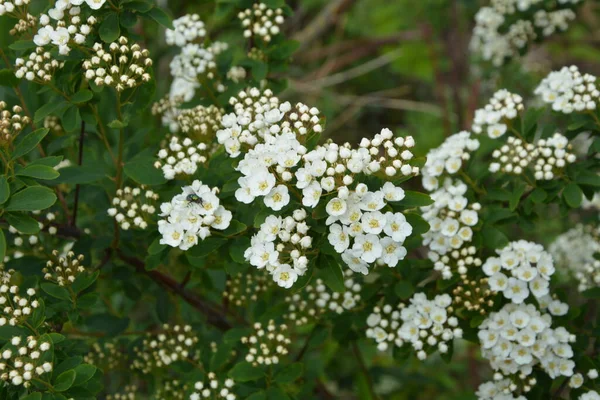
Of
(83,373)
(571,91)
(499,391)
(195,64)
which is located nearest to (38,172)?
(83,373)

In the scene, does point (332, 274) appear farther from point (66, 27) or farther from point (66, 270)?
point (66, 27)

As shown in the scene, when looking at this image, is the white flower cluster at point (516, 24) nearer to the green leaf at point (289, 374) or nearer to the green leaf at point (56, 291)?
the green leaf at point (289, 374)

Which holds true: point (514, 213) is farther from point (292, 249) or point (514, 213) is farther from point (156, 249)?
point (156, 249)

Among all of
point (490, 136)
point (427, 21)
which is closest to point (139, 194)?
point (490, 136)

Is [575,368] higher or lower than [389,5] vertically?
higher

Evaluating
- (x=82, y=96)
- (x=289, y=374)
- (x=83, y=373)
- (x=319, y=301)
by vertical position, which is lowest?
(x=289, y=374)
